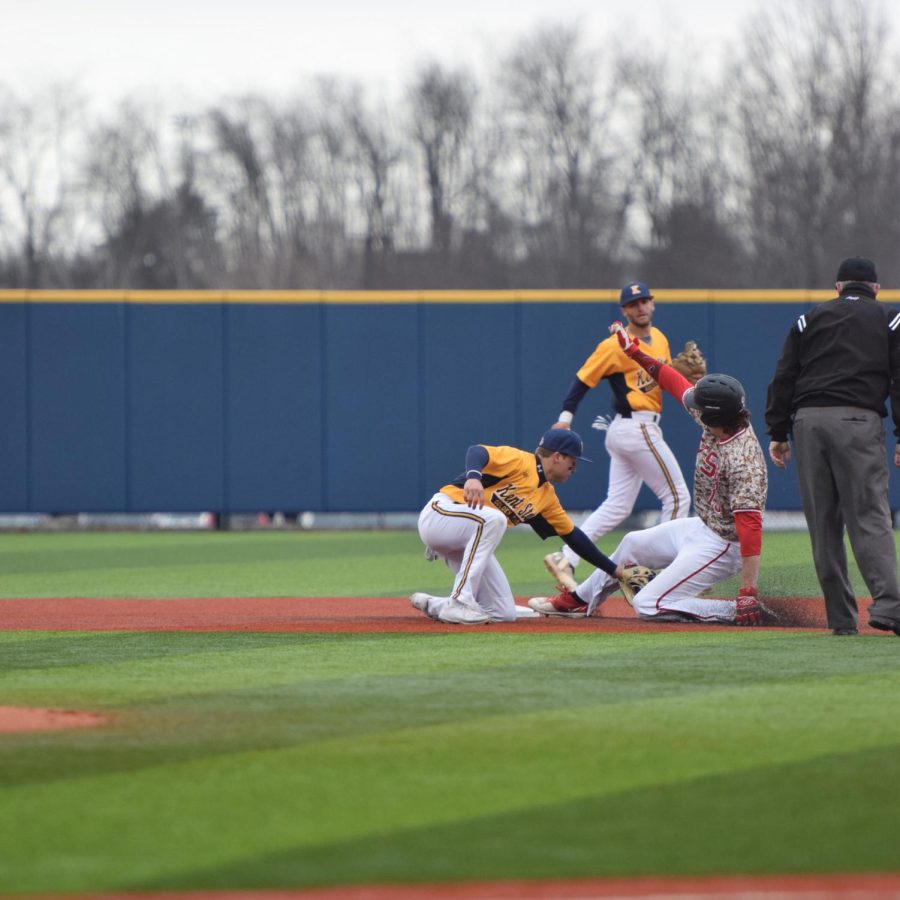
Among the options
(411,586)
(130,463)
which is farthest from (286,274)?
(411,586)

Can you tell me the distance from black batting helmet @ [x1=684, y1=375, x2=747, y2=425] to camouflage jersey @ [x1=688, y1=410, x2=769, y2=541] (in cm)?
13

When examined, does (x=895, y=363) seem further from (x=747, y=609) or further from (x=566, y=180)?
(x=566, y=180)

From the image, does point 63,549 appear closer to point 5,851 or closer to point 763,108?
point 5,851

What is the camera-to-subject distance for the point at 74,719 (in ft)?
17.4

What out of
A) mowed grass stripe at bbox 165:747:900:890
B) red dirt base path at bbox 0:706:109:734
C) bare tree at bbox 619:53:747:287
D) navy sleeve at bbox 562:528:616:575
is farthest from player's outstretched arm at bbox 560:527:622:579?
bare tree at bbox 619:53:747:287

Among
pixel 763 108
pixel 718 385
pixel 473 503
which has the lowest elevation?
pixel 473 503

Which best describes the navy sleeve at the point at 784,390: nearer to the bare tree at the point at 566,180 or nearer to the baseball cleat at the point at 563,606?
the baseball cleat at the point at 563,606

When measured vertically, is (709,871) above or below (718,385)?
below

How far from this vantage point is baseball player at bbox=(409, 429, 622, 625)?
8227 mm

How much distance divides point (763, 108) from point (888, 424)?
1736 centimetres

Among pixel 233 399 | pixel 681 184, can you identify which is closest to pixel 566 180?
pixel 681 184

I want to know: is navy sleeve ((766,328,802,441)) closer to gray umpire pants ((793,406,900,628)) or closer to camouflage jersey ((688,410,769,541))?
gray umpire pants ((793,406,900,628))

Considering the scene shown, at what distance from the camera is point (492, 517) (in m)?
8.23

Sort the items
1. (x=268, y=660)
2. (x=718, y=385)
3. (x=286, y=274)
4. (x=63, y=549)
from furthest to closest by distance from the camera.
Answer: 1. (x=286, y=274)
2. (x=63, y=549)
3. (x=718, y=385)
4. (x=268, y=660)
